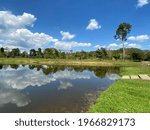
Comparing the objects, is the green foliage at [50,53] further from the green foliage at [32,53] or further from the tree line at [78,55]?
the green foliage at [32,53]

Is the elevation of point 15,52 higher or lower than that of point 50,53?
higher

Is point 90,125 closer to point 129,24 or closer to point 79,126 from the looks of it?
point 79,126

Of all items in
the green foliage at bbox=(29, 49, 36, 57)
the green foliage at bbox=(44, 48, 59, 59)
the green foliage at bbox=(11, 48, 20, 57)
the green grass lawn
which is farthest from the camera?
the green foliage at bbox=(29, 49, 36, 57)

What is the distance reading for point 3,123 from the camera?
28.4ft

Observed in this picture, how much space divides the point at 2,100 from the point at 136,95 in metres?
9.38

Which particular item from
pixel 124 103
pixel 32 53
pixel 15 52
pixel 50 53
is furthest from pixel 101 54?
pixel 124 103

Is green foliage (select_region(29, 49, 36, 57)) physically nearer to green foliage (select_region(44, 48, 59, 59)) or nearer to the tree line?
the tree line

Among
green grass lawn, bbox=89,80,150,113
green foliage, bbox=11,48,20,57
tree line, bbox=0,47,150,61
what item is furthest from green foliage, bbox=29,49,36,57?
green grass lawn, bbox=89,80,150,113

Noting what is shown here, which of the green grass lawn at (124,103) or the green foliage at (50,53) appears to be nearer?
the green grass lawn at (124,103)

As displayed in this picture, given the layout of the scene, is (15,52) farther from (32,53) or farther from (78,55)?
(78,55)

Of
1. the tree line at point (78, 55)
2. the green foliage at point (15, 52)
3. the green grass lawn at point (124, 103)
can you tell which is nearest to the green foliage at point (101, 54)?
the tree line at point (78, 55)

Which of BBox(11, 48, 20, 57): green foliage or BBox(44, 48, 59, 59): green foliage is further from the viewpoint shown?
BBox(11, 48, 20, 57): green foliage

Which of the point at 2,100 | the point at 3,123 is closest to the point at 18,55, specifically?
the point at 2,100

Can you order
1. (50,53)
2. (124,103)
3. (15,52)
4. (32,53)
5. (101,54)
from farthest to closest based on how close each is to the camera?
1. (32,53)
2. (15,52)
3. (50,53)
4. (101,54)
5. (124,103)
